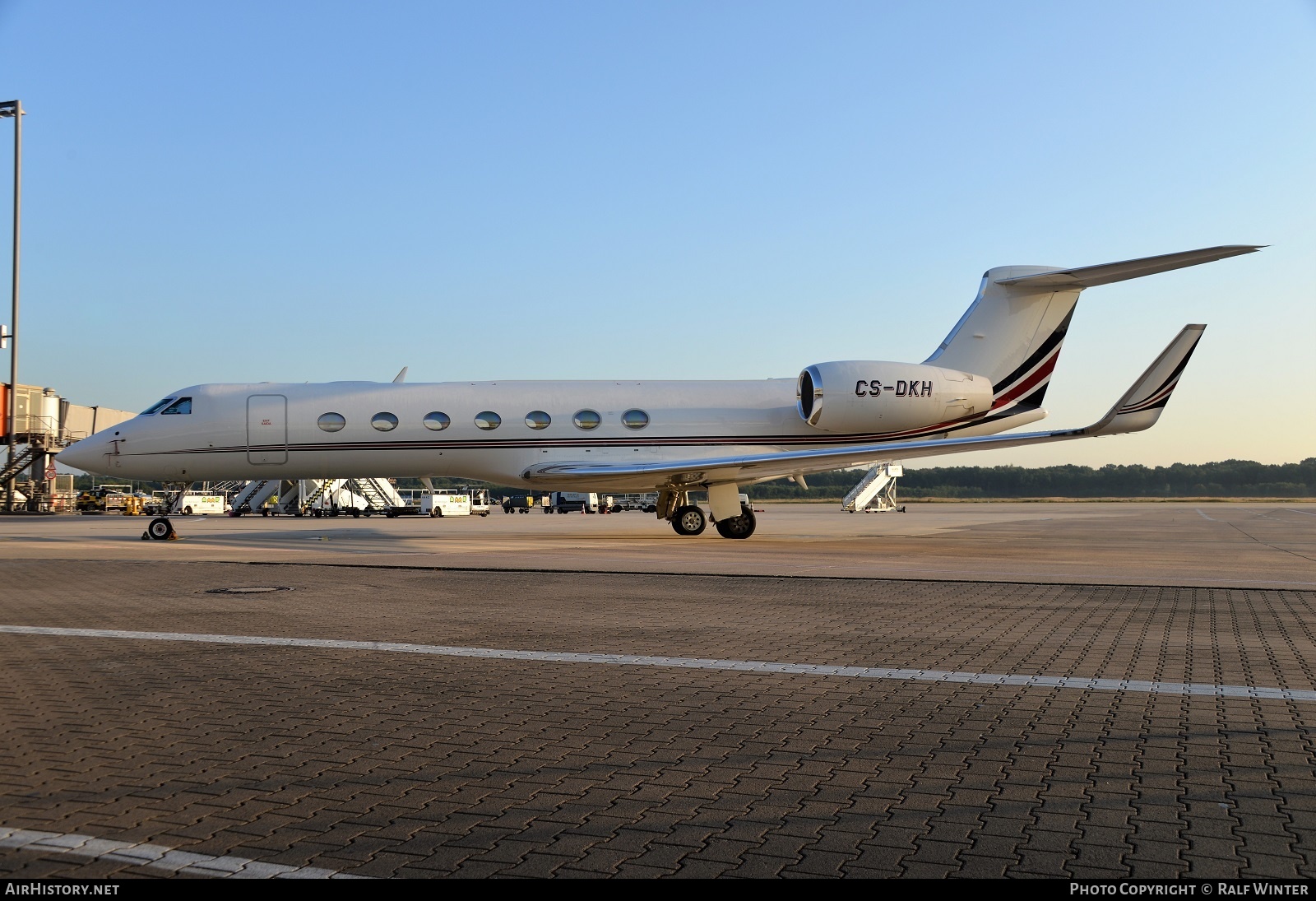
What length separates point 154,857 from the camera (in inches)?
138

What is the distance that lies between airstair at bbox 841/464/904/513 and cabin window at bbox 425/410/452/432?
→ 33740mm

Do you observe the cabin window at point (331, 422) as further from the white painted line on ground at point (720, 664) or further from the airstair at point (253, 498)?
the airstair at point (253, 498)

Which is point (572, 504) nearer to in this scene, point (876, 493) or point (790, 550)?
point (876, 493)

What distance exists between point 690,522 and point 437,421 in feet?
21.7

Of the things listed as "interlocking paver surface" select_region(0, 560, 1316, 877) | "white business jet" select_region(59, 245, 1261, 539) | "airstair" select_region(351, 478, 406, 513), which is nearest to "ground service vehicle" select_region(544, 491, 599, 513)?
"airstair" select_region(351, 478, 406, 513)

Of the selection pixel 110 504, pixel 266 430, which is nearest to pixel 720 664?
pixel 266 430

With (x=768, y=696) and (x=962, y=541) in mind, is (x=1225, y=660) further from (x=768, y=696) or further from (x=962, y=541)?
(x=962, y=541)

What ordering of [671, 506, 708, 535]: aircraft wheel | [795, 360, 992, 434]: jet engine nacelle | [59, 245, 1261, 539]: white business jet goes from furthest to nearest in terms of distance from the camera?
[671, 506, 708, 535]: aircraft wheel
[795, 360, 992, 434]: jet engine nacelle
[59, 245, 1261, 539]: white business jet

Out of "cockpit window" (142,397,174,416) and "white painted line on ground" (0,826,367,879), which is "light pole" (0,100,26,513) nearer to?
"cockpit window" (142,397,174,416)

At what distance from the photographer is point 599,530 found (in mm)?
29828

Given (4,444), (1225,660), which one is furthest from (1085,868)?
(4,444)

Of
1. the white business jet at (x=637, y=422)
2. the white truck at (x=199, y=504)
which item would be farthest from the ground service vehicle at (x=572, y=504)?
the white business jet at (x=637, y=422)

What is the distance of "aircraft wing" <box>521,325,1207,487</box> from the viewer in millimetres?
18109
